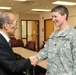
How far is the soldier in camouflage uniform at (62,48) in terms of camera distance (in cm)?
207

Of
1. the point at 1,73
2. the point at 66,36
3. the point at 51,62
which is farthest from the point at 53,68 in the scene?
the point at 1,73

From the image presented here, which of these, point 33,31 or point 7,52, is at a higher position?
point 7,52

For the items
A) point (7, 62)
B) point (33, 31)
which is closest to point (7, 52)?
point (7, 62)

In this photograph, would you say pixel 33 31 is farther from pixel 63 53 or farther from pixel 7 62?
pixel 7 62

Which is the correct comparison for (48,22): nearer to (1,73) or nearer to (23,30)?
(23,30)

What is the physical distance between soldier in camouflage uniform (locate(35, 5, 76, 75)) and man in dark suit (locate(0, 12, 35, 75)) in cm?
35

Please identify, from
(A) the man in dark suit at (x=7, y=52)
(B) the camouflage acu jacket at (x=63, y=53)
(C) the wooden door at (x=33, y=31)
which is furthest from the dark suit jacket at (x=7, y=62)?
(C) the wooden door at (x=33, y=31)

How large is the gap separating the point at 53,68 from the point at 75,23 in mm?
8341

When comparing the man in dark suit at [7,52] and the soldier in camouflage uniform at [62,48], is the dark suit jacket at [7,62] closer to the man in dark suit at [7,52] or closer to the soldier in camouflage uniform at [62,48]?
the man in dark suit at [7,52]

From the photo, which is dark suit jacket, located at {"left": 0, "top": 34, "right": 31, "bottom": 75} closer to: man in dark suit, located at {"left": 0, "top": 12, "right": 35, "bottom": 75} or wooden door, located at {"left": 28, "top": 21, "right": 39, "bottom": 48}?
man in dark suit, located at {"left": 0, "top": 12, "right": 35, "bottom": 75}

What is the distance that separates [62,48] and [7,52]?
0.65 m

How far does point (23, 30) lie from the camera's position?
46.6ft

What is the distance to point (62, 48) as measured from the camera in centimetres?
210

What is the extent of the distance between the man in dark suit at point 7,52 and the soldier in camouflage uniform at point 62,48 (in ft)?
1.14
